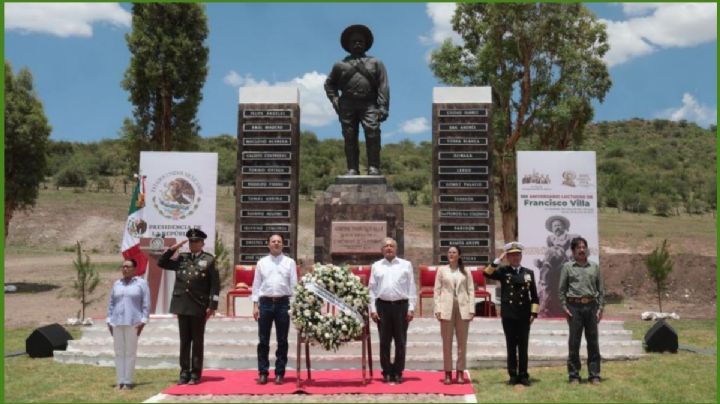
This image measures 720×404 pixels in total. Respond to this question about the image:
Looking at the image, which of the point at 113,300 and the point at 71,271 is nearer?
the point at 113,300

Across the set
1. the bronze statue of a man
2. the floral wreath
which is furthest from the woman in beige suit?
the bronze statue of a man

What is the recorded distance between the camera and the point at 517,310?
6914mm

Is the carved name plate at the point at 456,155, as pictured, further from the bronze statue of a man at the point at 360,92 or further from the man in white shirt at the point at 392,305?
the man in white shirt at the point at 392,305

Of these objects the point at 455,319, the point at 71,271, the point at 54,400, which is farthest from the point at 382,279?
the point at 71,271

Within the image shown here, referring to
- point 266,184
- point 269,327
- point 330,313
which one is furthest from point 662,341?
point 266,184

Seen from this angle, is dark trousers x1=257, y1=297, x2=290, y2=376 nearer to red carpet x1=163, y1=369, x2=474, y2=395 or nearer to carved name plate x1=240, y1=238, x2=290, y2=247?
red carpet x1=163, y1=369, x2=474, y2=395

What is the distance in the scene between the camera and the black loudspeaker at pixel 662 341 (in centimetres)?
917

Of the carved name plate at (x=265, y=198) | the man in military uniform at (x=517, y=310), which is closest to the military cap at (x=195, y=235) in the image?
the man in military uniform at (x=517, y=310)

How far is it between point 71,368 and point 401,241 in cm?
558

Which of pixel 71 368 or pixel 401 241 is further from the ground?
pixel 401 241

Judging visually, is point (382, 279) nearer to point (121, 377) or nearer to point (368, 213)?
point (121, 377)

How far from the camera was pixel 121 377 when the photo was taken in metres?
7.14

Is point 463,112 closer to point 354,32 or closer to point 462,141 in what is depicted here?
point 462,141

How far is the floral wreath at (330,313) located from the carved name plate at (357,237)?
453 cm
